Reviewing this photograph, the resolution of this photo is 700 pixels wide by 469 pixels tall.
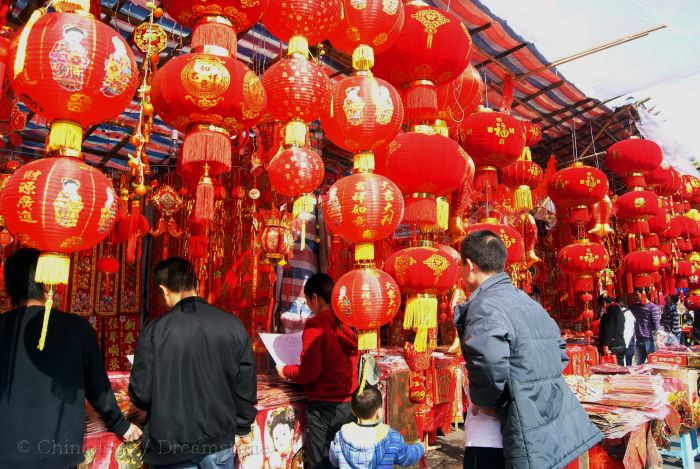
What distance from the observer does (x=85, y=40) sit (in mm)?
1499

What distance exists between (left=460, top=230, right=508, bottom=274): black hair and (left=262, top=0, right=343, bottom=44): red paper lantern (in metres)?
1.18

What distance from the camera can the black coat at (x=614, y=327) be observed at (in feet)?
22.6

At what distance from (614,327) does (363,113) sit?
6241 millimetres

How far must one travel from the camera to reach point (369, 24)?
241 cm

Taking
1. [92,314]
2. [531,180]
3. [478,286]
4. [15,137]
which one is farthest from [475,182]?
[92,314]

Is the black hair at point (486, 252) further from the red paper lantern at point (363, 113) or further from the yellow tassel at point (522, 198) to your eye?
the yellow tassel at point (522, 198)

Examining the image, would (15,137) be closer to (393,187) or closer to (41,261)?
(41,261)

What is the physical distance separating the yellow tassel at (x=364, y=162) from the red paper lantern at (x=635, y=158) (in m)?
4.42

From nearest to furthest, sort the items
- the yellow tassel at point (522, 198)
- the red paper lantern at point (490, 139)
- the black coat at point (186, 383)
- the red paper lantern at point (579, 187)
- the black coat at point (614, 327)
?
the black coat at point (186, 383) → the red paper lantern at point (490, 139) → the yellow tassel at point (522, 198) → the red paper lantern at point (579, 187) → the black coat at point (614, 327)

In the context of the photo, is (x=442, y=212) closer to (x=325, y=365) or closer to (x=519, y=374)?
(x=325, y=365)

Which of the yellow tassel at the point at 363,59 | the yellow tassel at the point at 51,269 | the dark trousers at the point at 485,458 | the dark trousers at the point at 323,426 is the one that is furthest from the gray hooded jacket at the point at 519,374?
the yellow tassel at the point at 51,269

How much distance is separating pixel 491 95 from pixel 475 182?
2379 millimetres

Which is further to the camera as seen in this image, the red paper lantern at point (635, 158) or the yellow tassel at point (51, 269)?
the red paper lantern at point (635, 158)

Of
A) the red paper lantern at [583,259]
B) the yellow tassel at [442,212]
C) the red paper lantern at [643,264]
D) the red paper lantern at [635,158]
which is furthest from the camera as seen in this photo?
the red paper lantern at [643,264]
